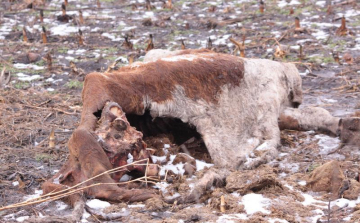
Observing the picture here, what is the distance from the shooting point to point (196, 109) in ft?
18.5

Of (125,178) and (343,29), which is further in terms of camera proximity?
(343,29)

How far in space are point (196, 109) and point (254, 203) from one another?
4.84 feet

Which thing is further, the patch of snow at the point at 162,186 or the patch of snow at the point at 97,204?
the patch of snow at the point at 162,186

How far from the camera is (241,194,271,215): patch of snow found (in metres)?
4.38

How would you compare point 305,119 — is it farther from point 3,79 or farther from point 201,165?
point 3,79

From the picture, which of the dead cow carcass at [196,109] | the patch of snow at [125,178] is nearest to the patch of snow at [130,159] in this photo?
the dead cow carcass at [196,109]

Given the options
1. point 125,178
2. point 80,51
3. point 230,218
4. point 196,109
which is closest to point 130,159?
point 125,178

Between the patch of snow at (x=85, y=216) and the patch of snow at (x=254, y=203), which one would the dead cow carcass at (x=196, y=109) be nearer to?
the patch of snow at (x=85, y=216)

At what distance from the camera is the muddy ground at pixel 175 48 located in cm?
445

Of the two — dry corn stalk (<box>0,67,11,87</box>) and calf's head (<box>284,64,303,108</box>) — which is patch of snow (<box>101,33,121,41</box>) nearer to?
dry corn stalk (<box>0,67,11,87</box>)

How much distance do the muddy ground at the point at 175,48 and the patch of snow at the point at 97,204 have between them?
0.14ft

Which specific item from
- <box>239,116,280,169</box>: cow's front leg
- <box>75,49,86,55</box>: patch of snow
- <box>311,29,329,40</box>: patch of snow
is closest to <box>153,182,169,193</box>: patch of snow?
<box>239,116,280,169</box>: cow's front leg

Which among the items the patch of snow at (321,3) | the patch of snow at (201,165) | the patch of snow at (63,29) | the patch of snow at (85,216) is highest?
the patch of snow at (321,3)

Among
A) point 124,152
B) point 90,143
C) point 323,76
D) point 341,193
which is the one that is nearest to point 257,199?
point 341,193
